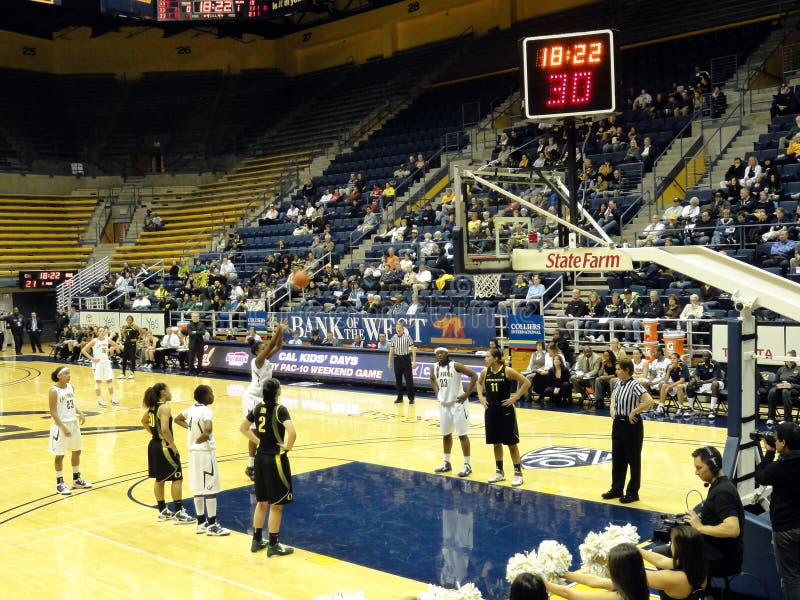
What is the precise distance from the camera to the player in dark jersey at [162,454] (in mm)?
10320

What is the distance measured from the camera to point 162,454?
33.9ft

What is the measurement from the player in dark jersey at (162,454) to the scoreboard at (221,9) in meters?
27.5

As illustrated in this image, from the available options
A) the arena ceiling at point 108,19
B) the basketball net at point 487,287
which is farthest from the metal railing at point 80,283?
the basketball net at point 487,287

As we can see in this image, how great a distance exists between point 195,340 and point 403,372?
28.0 feet

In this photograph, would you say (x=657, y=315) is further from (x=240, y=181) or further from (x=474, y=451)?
(x=240, y=181)

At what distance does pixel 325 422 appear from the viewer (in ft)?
56.0

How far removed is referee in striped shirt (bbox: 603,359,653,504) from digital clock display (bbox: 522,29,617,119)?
3691 millimetres

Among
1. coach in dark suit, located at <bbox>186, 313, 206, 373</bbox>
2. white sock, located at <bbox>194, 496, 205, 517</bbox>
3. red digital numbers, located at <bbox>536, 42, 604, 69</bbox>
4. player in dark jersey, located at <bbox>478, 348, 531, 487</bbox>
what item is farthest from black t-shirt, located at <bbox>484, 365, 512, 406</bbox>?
coach in dark suit, located at <bbox>186, 313, 206, 373</bbox>

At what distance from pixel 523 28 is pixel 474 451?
24374 millimetres

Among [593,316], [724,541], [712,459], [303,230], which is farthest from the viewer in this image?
A: [303,230]

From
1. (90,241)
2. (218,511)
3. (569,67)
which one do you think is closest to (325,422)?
(218,511)

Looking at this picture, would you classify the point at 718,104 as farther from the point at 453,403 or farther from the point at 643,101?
the point at 453,403

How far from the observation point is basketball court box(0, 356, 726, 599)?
8492 millimetres

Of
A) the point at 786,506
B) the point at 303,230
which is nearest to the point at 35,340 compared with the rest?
the point at 303,230
